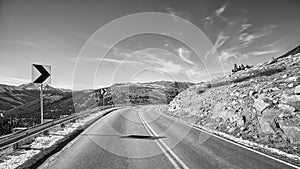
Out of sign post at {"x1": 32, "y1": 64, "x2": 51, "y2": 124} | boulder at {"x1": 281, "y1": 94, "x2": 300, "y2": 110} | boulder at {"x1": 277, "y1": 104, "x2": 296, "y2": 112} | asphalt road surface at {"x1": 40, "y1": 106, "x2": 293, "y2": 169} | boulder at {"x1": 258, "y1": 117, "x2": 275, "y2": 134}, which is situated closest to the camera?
asphalt road surface at {"x1": 40, "y1": 106, "x2": 293, "y2": 169}

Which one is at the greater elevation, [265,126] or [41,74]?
[41,74]

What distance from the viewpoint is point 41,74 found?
10438 mm

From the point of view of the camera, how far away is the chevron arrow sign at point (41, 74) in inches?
404

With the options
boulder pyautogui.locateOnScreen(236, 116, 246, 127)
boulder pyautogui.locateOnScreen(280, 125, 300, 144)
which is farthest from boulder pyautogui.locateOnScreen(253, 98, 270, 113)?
boulder pyautogui.locateOnScreen(280, 125, 300, 144)

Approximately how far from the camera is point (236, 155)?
750 centimetres

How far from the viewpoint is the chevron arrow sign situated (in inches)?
404

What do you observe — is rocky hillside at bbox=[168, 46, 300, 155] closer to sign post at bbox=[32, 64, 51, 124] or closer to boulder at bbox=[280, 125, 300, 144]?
boulder at bbox=[280, 125, 300, 144]

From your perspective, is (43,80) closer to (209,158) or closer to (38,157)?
(38,157)

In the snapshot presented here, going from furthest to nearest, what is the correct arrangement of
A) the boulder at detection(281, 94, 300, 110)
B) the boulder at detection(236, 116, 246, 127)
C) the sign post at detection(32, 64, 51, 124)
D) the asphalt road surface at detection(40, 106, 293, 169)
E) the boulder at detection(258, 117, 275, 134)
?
1. the boulder at detection(236, 116, 246, 127)
2. the boulder at detection(281, 94, 300, 110)
3. the boulder at detection(258, 117, 275, 134)
4. the sign post at detection(32, 64, 51, 124)
5. the asphalt road surface at detection(40, 106, 293, 169)

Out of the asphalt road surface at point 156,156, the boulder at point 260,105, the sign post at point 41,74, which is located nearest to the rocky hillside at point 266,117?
the boulder at point 260,105

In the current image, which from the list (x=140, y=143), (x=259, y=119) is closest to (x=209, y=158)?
(x=140, y=143)

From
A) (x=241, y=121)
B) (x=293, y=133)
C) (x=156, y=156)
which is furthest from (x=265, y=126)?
(x=156, y=156)

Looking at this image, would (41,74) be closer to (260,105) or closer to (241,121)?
(241,121)

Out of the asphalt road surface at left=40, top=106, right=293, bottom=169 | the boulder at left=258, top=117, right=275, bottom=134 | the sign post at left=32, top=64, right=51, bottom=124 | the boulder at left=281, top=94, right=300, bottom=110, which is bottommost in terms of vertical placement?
the asphalt road surface at left=40, top=106, right=293, bottom=169
